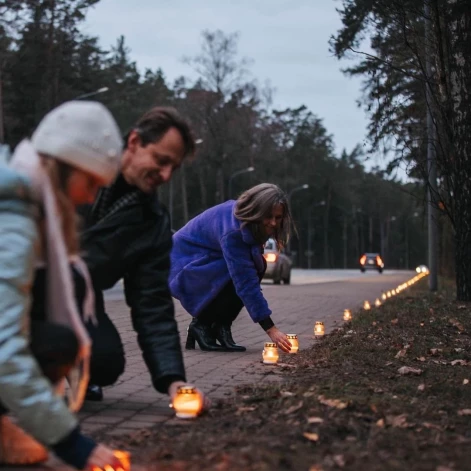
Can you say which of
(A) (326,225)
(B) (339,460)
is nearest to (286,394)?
(B) (339,460)

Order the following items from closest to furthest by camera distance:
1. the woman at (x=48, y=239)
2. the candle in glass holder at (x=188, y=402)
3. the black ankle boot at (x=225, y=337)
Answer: the woman at (x=48, y=239)
the candle in glass holder at (x=188, y=402)
the black ankle boot at (x=225, y=337)

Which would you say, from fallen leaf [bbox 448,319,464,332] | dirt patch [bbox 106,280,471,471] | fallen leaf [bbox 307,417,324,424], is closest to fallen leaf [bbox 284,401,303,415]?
dirt patch [bbox 106,280,471,471]

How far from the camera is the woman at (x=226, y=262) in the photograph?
7.58m

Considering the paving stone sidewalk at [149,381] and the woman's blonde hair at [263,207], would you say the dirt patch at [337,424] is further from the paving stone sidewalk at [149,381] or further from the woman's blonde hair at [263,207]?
the woman's blonde hair at [263,207]

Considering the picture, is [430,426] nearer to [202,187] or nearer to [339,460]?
[339,460]

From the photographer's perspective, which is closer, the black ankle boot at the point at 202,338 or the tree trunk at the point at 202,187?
the black ankle boot at the point at 202,338

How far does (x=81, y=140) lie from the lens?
3.05 metres

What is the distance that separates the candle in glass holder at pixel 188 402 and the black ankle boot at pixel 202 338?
3.76 m

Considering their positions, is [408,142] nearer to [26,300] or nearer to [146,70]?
[26,300]

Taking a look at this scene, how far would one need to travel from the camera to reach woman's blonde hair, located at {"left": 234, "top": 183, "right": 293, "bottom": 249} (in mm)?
7520

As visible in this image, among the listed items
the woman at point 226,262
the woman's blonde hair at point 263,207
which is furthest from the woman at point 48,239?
the woman's blonde hair at point 263,207

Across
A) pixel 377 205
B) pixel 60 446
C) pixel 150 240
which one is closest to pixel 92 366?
pixel 150 240

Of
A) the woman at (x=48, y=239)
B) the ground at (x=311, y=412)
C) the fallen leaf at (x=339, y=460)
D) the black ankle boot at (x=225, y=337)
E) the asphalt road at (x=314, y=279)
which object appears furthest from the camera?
the asphalt road at (x=314, y=279)

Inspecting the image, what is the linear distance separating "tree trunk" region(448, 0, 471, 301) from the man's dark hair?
10.1 metres
